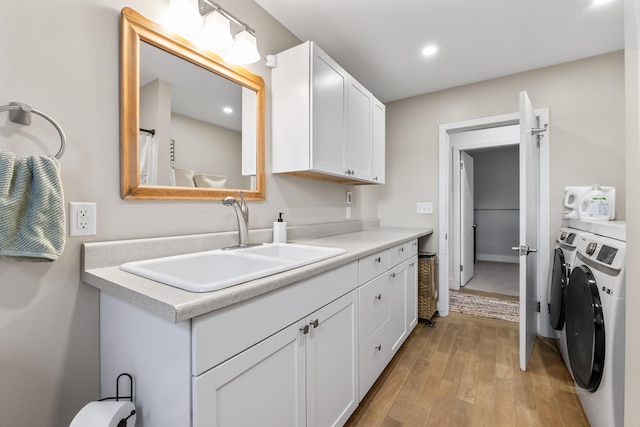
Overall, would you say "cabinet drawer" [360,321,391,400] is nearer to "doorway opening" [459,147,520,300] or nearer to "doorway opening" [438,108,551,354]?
"doorway opening" [438,108,551,354]

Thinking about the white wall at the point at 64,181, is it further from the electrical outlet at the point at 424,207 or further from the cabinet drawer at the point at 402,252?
the electrical outlet at the point at 424,207

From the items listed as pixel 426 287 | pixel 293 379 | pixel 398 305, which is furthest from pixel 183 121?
pixel 426 287

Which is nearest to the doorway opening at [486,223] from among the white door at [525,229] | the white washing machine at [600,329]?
the white door at [525,229]

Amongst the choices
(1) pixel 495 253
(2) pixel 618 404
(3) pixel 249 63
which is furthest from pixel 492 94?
(1) pixel 495 253

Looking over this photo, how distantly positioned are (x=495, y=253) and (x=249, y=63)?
5.75 meters

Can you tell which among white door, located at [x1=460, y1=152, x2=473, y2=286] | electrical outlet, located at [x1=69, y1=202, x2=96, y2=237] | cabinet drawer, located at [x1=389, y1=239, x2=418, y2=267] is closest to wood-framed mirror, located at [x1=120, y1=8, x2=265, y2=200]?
electrical outlet, located at [x1=69, y1=202, x2=96, y2=237]

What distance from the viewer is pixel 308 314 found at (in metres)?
1.05

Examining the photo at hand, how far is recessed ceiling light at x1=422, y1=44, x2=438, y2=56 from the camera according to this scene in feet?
6.83

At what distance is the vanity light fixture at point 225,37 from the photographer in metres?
1.30

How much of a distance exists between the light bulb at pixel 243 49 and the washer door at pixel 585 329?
1.99 m

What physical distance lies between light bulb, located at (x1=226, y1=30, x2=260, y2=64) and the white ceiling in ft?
1.26

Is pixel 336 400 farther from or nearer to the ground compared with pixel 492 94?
nearer to the ground

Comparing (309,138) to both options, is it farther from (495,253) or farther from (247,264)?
(495,253)

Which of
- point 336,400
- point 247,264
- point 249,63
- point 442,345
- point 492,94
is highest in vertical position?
point 492,94
